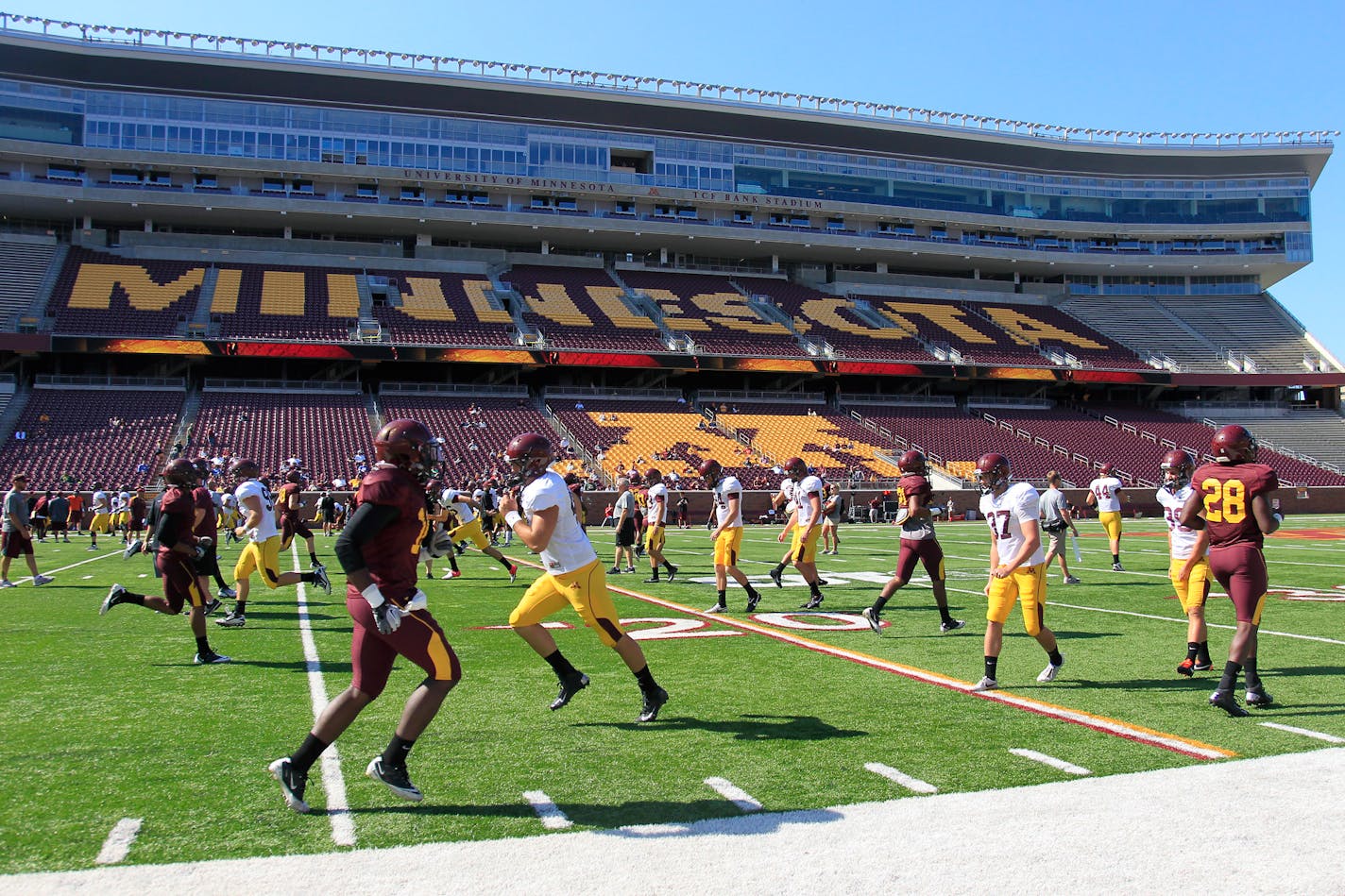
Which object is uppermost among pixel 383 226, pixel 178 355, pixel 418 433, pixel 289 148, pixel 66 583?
pixel 289 148

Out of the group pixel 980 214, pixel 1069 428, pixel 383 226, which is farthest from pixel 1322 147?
pixel 383 226

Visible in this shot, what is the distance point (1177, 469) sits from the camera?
10.2 metres

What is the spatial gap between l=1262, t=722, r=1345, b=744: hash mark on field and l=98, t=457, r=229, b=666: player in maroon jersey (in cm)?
799

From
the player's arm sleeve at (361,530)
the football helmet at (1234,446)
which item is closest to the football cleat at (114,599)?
the player's arm sleeve at (361,530)

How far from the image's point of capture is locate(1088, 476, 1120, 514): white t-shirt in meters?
17.1

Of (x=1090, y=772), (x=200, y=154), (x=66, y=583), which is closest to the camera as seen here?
(x=1090, y=772)

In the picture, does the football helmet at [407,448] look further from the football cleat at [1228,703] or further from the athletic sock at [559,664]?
the football cleat at [1228,703]

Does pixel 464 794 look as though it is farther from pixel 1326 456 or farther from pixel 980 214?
pixel 980 214

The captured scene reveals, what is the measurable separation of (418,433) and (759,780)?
2509 mm

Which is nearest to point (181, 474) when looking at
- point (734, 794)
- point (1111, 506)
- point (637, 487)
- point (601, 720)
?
point (601, 720)

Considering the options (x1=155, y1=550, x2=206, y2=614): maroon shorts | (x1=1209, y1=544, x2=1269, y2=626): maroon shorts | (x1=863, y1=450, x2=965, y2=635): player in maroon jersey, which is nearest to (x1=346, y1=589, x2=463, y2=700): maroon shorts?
(x1=155, y1=550, x2=206, y2=614): maroon shorts

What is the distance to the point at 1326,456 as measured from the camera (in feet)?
151

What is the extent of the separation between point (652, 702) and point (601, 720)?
0.37 metres

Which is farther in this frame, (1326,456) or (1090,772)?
(1326,456)
